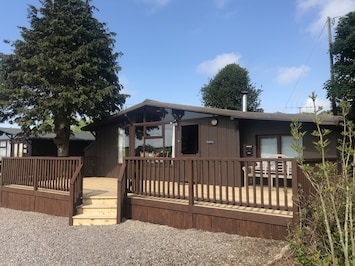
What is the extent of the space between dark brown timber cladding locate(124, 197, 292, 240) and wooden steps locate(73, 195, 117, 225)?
0.34m

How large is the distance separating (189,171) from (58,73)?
28.8 feet

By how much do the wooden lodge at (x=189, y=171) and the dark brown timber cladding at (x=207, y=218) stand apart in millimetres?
15

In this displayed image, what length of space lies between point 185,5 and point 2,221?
416 inches

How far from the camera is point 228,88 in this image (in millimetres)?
24938

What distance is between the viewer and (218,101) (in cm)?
2509

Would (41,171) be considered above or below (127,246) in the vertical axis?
above

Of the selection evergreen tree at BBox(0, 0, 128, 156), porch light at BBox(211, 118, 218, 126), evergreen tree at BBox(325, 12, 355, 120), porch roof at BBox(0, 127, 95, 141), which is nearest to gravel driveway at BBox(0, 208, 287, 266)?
porch light at BBox(211, 118, 218, 126)

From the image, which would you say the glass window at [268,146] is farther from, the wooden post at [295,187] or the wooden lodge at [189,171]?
the wooden post at [295,187]

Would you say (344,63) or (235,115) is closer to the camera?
(235,115)

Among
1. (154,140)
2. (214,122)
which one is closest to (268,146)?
(214,122)

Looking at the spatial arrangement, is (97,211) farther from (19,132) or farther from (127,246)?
Answer: (19,132)

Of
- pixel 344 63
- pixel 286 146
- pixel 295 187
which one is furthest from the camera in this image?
pixel 344 63

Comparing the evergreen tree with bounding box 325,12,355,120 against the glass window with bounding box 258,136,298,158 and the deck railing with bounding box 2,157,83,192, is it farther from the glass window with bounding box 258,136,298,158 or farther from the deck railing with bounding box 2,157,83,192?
the deck railing with bounding box 2,157,83,192

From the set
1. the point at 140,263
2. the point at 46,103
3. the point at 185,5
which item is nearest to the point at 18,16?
the point at 46,103
